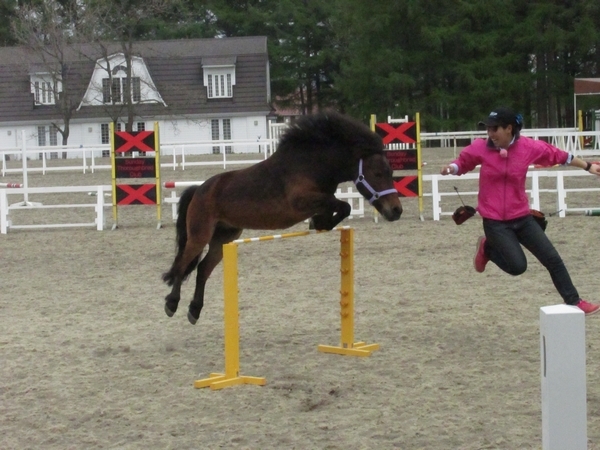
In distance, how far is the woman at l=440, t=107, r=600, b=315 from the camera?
6219 millimetres

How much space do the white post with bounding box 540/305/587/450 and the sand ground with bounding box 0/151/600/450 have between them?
164 centimetres

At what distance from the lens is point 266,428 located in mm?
4902

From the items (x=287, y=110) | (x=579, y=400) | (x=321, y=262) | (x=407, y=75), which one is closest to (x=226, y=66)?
(x=287, y=110)

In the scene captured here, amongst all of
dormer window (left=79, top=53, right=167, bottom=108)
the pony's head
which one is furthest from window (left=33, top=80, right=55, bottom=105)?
the pony's head

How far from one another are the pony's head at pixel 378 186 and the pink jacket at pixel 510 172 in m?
0.59

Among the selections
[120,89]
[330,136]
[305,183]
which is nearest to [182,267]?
[305,183]

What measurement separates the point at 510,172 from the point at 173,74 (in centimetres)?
4225

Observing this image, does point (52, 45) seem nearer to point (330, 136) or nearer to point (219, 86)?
point (219, 86)

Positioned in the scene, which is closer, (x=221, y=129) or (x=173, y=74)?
(x=221, y=129)

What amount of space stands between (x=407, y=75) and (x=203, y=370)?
113 feet

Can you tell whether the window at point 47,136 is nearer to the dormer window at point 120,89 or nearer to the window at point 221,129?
the dormer window at point 120,89

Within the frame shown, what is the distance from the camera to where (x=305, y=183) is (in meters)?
6.46

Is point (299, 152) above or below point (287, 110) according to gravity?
below

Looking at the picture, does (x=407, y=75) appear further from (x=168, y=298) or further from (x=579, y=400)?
(x=579, y=400)
